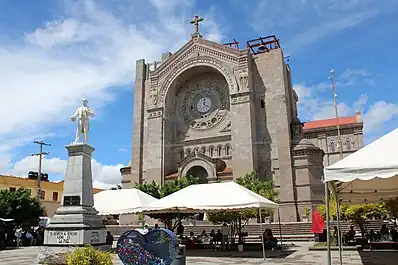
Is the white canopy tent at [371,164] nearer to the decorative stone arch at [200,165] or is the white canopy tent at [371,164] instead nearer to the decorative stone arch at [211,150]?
the decorative stone arch at [200,165]

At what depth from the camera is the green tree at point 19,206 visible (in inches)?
1061

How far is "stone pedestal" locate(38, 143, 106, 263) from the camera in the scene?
507 inches

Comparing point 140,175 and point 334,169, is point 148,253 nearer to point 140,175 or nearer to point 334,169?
point 334,169

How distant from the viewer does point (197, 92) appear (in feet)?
152

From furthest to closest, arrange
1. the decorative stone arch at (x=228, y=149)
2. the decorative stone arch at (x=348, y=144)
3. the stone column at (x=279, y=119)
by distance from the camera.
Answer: the decorative stone arch at (x=348, y=144) → the decorative stone arch at (x=228, y=149) → the stone column at (x=279, y=119)

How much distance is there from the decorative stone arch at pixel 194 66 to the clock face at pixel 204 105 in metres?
4.00

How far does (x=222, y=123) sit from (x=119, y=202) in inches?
964

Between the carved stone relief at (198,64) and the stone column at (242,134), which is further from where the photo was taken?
the carved stone relief at (198,64)

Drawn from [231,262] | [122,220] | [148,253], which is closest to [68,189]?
[231,262]

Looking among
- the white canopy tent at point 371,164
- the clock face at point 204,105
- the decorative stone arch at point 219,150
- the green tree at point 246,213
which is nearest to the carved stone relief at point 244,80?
the clock face at point 204,105

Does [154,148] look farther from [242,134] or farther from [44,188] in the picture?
[44,188]

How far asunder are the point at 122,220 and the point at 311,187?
68.0 feet

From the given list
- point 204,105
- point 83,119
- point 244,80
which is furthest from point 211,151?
point 83,119

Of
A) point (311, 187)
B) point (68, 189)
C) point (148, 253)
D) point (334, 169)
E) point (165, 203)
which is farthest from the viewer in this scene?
point (311, 187)
